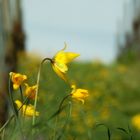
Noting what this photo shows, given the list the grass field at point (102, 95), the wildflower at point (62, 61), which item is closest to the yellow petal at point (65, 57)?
the wildflower at point (62, 61)

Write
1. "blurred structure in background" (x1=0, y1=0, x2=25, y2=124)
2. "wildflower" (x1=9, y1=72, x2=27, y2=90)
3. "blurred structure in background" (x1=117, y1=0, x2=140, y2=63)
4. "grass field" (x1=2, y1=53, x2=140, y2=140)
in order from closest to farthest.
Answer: "wildflower" (x1=9, y1=72, x2=27, y2=90) → "grass field" (x1=2, y1=53, x2=140, y2=140) → "blurred structure in background" (x1=0, y1=0, x2=25, y2=124) → "blurred structure in background" (x1=117, y1=0, x2=140, y2=63)

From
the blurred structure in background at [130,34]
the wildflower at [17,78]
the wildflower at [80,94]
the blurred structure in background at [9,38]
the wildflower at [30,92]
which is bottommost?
the blurred structure in background at [130,34]

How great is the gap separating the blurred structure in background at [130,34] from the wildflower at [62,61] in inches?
953

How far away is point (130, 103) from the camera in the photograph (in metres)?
15.2

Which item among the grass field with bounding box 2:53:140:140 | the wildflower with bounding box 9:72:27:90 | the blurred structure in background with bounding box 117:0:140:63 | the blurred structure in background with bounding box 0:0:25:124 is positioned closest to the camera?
the wildflower with bounding box 9:72:27:90

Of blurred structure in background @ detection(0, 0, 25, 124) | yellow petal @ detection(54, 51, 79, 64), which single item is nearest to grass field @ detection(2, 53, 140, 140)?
blurred structure in background @ detection(0, 0, 25, 124)

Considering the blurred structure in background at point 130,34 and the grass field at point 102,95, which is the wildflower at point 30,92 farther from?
the blurred structure in background at point 130,34

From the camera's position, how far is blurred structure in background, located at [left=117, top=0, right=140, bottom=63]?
89.8 ft

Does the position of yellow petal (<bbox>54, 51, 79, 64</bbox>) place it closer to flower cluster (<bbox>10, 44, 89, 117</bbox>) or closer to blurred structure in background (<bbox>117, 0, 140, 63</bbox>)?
flower cluster (<bbox>10, 44, 89, 117</bbox>)

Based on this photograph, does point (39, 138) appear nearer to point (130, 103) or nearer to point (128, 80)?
point (130, 103)

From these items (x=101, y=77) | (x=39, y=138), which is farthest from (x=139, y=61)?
(x=39, y=138)

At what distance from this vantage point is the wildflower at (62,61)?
7.40 ft

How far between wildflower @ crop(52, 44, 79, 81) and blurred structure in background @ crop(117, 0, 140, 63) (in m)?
24.2

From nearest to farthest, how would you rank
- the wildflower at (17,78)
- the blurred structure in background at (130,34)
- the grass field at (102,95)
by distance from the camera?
the wildflower at (17,78) < the grass field at (102,95) < the blurred structure in background at (130,34)
